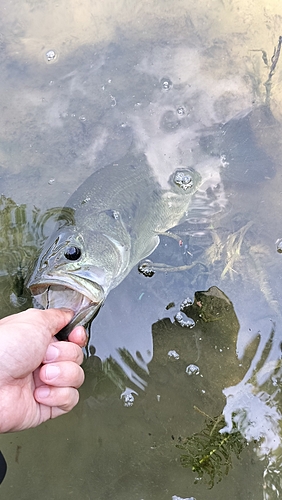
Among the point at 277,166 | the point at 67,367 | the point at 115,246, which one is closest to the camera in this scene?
the point at 67,367

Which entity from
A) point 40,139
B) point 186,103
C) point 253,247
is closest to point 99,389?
point 253,247

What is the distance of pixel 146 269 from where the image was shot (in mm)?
3236

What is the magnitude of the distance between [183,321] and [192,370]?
1.25 ft

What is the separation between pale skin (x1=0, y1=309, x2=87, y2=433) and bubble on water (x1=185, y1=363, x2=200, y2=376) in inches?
39.2

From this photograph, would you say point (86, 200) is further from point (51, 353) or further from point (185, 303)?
point (51, 353)

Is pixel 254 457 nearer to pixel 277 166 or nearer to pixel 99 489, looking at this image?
pixel 99 489

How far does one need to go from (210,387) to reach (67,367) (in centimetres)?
Result: 123

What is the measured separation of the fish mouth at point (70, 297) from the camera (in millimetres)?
2417

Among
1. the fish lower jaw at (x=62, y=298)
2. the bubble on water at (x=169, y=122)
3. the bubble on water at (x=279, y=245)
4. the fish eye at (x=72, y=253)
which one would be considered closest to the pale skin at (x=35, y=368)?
the fish lower jaw at (x=62, y=298)

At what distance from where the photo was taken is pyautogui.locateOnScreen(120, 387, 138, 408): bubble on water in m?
2.88

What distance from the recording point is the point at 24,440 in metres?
2.74

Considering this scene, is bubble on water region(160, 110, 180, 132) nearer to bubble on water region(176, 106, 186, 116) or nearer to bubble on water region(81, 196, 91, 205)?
bubble on water region(176, 106, 186, 116)

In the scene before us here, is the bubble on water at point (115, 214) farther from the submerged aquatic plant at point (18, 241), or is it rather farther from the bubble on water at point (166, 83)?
the bubble on water at point (166, 83)

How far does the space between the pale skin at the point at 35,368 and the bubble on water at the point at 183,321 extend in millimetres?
972
